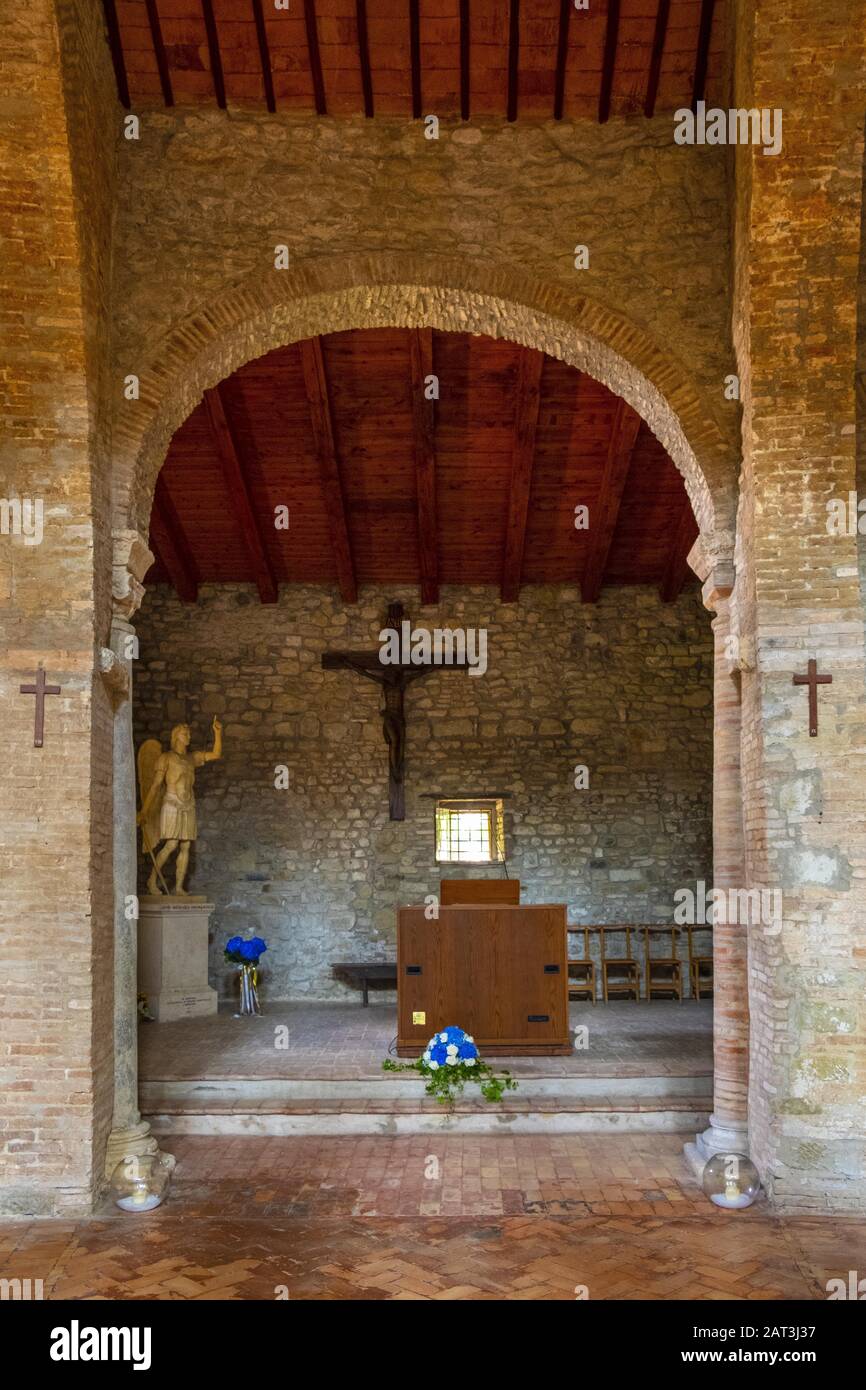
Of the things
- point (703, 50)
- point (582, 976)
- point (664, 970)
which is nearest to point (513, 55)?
point (703, 50)

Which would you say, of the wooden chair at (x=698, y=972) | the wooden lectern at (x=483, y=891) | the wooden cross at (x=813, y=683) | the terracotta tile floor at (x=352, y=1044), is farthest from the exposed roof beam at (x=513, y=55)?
the wooden chair at (x=698, y=972)

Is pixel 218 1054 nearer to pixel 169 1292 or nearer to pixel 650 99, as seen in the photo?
pixel 169 1292

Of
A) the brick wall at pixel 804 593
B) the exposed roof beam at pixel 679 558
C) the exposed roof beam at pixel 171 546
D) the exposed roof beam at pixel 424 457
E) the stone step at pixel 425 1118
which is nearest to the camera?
the brick wall at pixel 804 593

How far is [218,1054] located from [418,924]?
199cm

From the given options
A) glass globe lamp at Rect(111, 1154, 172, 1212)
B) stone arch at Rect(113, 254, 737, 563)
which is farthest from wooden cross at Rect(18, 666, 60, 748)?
glass globe lamp at Rect(111, 1154, 172, 1212)

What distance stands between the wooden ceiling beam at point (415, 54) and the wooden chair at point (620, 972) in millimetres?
8128

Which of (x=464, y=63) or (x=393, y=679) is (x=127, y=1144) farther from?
(x=464, y=63)

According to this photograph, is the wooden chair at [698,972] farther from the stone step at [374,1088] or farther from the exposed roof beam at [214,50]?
the exposed roof beam at [214,50]

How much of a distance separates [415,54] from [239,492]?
4.61 m

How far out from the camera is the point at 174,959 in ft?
35.1

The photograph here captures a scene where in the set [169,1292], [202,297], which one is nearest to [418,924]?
[169,1292]

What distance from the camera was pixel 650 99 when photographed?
7031 mm

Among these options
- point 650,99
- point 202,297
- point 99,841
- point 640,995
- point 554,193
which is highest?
point 650,99

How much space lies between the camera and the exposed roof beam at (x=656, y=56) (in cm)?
664
